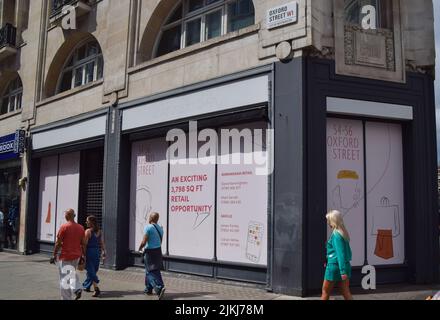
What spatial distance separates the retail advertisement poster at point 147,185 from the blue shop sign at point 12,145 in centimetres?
662

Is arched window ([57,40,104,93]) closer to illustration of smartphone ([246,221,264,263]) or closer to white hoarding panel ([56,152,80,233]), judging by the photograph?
white hoarding panel ([56,152,80,233])

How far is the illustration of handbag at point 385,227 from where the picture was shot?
10289 millimetres

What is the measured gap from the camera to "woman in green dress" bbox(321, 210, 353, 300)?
7094 millimetres

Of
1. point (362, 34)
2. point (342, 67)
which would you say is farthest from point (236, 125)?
point (362, 34)

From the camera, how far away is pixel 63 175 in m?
16.6

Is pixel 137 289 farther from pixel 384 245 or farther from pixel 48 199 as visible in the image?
pixel 48 199

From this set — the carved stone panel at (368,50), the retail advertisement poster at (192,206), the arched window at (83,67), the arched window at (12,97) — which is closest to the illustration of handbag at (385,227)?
the carved stone panel at (368,50)

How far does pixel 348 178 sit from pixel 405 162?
157cm

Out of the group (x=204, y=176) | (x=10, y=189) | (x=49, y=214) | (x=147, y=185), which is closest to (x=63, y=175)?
(x=49, y=214)

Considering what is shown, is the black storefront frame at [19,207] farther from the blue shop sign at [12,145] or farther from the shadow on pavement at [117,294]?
the shadow on pavement at [117,294]

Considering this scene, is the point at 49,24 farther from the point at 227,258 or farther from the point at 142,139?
the point at 227,258

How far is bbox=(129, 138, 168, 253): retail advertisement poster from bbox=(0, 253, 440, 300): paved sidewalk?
1210 millimetres

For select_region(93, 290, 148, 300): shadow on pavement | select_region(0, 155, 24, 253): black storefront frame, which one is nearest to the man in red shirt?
select_region(93, 290, 148, 300): shadow on pavement

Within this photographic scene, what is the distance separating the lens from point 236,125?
10945mm
